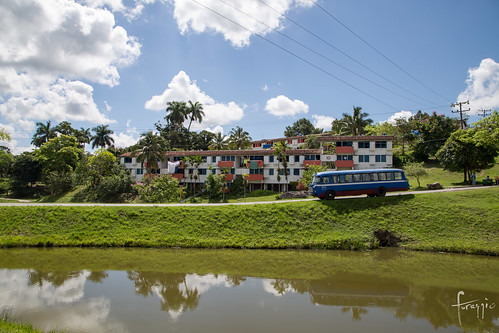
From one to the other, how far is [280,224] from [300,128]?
277 feet

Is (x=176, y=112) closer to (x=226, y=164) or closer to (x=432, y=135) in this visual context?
(x=226, y=164)

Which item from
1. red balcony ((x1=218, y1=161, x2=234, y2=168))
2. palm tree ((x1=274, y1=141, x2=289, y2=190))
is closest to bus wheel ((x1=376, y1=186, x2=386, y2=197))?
palm tree ((x1=274, y1=141, x2=289, y2=190))

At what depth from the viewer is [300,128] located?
10925 cm

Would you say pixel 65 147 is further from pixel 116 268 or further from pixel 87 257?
pixel 116 268

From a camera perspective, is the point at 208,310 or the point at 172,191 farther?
the point at 172,191

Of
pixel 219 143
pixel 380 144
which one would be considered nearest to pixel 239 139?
pixel 219 143

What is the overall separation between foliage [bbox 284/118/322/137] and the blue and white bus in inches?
3029

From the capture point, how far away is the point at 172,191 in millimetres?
45594

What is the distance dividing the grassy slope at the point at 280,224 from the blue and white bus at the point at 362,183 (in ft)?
4.68

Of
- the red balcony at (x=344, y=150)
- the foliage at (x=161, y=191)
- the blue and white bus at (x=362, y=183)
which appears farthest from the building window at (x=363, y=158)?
the foliage at (x=161, y=191)

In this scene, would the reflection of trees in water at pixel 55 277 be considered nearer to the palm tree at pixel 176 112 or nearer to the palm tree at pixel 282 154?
the palm tree at pixel 282 154

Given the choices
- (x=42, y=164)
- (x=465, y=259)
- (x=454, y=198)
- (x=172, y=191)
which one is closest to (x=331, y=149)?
(x=454, y=198)

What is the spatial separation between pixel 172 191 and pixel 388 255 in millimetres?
31838

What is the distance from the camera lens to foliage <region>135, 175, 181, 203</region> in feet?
146
